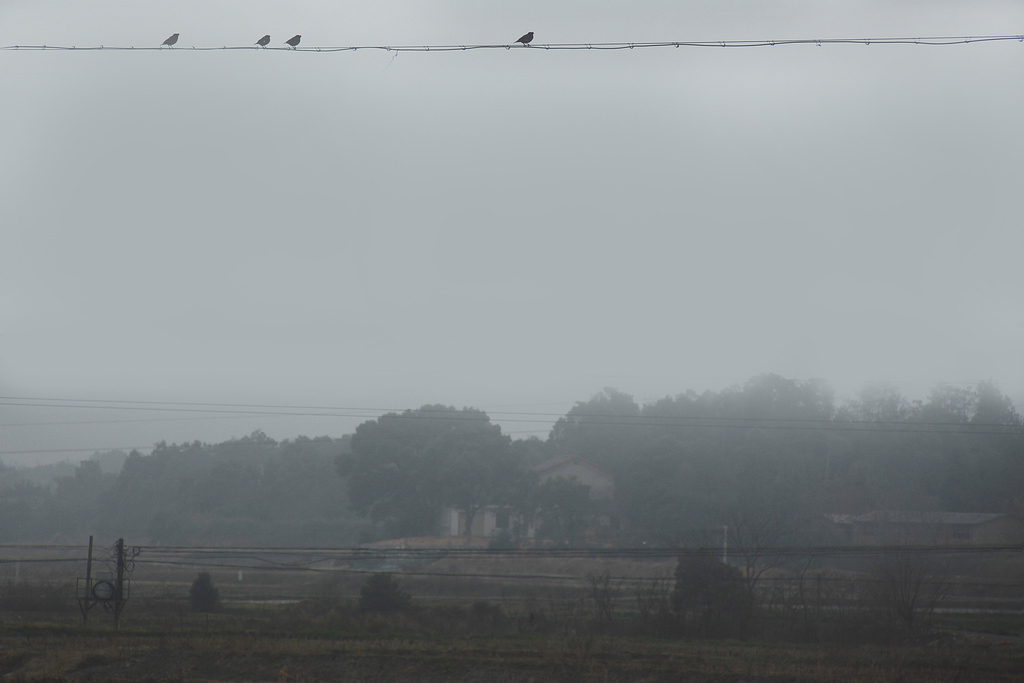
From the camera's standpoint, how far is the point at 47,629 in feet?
96.6

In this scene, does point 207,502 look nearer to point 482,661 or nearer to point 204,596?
point 204,596

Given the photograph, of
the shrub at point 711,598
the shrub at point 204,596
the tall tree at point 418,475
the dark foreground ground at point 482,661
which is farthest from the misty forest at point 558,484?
the dark foreground ground at point 482,661

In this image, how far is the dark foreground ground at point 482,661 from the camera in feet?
65.2

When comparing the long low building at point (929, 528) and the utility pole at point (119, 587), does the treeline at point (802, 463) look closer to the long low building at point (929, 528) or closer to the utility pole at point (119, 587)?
the long low building at point (929, 528)

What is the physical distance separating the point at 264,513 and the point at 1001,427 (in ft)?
169

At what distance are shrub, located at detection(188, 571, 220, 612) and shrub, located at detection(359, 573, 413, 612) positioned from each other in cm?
717

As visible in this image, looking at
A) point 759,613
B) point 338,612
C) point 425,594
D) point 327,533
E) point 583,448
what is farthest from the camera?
point 583,448

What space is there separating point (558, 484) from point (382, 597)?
2414cm

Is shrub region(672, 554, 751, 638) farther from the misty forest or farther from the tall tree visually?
the tall tree

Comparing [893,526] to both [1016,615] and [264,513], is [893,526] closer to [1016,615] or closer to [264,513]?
[1016,615]

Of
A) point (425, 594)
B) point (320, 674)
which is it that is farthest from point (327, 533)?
point (320, 674)

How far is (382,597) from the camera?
35031 mm

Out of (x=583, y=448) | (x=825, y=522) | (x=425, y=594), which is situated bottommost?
(x=425, y=594)

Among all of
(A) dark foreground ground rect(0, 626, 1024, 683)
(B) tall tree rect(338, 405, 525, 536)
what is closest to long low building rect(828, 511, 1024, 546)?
(A) dark foreground ground rect(0, 626, 1024, 683)
